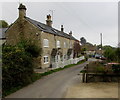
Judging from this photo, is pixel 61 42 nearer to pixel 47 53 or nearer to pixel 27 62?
pixel 47 53

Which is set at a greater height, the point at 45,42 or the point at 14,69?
the point at 45,42

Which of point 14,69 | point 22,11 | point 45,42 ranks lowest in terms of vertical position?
point 14,69

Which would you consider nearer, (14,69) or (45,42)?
(14,69)

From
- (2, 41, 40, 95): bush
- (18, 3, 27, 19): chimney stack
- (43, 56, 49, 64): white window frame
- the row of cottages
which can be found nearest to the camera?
(2, 41, 40, 95): bush

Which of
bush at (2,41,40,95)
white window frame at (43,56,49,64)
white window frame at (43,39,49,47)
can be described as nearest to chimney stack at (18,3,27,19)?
white window frame at (43,39,49,47)

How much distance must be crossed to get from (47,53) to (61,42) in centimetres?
729

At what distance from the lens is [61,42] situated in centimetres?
2975

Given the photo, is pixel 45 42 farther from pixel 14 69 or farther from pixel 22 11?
pixel 14 69

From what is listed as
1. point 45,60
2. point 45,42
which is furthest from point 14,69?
point 45,42

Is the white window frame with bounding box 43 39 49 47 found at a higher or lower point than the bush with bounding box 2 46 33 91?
higher

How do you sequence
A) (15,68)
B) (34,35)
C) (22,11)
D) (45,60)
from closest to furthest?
1. (15,68)
2. (34,35)
3. (22,11)
4. (45,60)

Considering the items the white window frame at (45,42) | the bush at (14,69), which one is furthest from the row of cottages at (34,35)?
the bush at (14,69)

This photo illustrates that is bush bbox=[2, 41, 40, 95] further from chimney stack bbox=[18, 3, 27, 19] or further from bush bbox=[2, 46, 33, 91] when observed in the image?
chimney stack bbox=[18, 3, 27, 19]

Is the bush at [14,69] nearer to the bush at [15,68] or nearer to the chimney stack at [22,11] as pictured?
the bush at [15,68]
